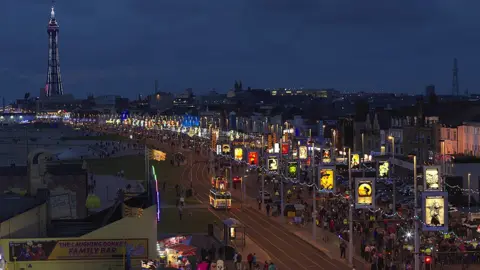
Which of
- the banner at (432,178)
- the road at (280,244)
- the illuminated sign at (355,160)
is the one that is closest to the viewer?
the road at (280,244)

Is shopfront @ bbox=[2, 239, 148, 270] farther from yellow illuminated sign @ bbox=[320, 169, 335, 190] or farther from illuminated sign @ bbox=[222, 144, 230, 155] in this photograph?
illuminated sign @ bbox=[222, 144, 230, 155]

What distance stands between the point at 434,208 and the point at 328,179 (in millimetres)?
9592

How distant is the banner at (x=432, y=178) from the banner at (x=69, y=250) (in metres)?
12.4

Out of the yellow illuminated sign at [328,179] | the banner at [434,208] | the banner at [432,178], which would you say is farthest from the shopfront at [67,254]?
the yellow illuminated sign at [328,179]

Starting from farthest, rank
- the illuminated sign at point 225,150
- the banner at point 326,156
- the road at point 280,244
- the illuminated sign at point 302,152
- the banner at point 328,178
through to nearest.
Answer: the illuminated sign at point 225,150 → the illuminated sign at point 302,152 → the banner at point 326,156 → the banner at point 328,178 → the road at point 280,244

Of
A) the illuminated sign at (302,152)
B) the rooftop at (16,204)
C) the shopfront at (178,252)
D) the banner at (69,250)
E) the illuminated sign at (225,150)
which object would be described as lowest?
the shopfront at (178,252)

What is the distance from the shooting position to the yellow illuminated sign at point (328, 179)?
27.2 metres

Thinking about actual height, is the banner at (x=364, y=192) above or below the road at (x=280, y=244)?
above

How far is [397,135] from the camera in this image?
5744 centimetres

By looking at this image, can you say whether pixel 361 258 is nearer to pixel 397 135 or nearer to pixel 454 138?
pixel 454 138

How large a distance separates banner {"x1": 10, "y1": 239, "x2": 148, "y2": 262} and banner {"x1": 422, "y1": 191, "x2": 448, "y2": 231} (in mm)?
6636

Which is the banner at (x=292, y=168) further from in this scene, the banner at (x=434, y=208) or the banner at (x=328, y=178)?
the banner at (x=434, y=208)

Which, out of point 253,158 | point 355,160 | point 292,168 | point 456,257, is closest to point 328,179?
point 456,257

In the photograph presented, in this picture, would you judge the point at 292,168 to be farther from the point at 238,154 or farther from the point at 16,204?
the point at 16,204
